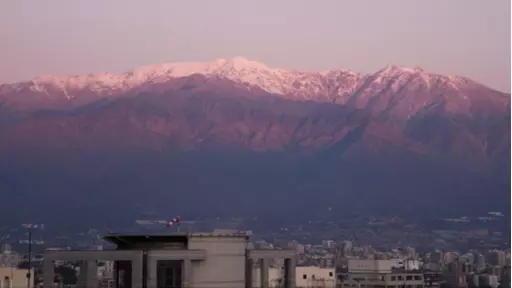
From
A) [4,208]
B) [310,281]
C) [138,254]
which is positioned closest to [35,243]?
[4,208]

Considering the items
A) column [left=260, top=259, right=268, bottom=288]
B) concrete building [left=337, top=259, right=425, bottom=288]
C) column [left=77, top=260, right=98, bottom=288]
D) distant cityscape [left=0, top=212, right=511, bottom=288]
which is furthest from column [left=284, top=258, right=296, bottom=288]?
concrete building [left=337, top=259, right=425, bottom=288]

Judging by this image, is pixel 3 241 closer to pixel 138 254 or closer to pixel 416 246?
pixel 416 246

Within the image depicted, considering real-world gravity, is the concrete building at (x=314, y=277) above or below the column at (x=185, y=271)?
above

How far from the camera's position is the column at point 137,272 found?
1500 cm

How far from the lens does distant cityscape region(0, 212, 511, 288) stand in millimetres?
37688

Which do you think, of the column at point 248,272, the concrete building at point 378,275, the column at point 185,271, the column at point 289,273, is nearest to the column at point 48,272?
the column at point 185,271

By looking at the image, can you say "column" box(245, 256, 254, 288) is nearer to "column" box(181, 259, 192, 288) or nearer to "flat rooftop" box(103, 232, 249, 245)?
"flat rooftop" box(103, 232, 249, 245)

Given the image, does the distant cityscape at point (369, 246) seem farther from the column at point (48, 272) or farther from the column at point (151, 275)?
the column at point (151, 275)

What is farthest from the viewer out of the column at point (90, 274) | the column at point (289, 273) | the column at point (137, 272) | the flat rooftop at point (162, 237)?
the column at point (289, 273)

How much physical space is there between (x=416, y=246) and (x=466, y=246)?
5.51 feet

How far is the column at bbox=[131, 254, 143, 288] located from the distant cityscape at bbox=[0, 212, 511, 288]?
19487mm

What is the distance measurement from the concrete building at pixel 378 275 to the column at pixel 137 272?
28349mm

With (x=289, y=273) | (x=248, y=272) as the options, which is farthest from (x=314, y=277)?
(x=248, y=272)

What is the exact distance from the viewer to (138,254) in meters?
15.1
